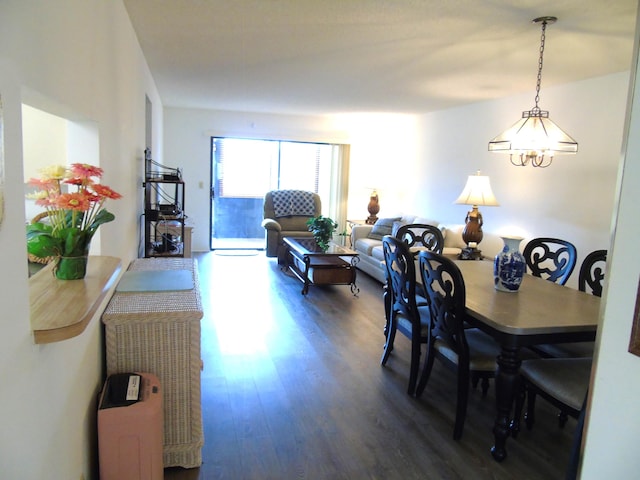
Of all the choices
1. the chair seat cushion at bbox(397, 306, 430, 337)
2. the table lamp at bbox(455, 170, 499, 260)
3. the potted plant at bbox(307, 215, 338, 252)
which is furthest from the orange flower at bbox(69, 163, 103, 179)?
the potted plant at bbox(307, 215, 338, 252)

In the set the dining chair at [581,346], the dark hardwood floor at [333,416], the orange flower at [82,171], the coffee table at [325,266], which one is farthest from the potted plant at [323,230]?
the orange flower at [82,171]

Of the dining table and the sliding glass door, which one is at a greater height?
the sliding glass door

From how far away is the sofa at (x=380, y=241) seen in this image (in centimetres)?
532

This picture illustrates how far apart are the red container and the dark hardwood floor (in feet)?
1.03

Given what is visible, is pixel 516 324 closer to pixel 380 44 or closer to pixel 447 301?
pixel 447 301

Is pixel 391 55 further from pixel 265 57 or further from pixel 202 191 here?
pixel 202 191

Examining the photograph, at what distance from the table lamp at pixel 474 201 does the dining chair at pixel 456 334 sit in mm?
2080

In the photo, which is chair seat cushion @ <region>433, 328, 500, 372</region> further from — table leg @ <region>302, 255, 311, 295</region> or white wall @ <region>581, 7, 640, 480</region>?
table leg @ <region>302, 255, 311, 295</region>

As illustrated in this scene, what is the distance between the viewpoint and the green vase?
1598mm

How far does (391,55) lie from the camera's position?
350 centimetres

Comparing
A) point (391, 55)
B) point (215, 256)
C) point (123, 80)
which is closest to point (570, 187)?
point (391, 55)

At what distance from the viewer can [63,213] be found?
63.8 inches

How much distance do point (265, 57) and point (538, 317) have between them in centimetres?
287

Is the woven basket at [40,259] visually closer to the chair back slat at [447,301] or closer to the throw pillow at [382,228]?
the chair back slat at [447,301]
